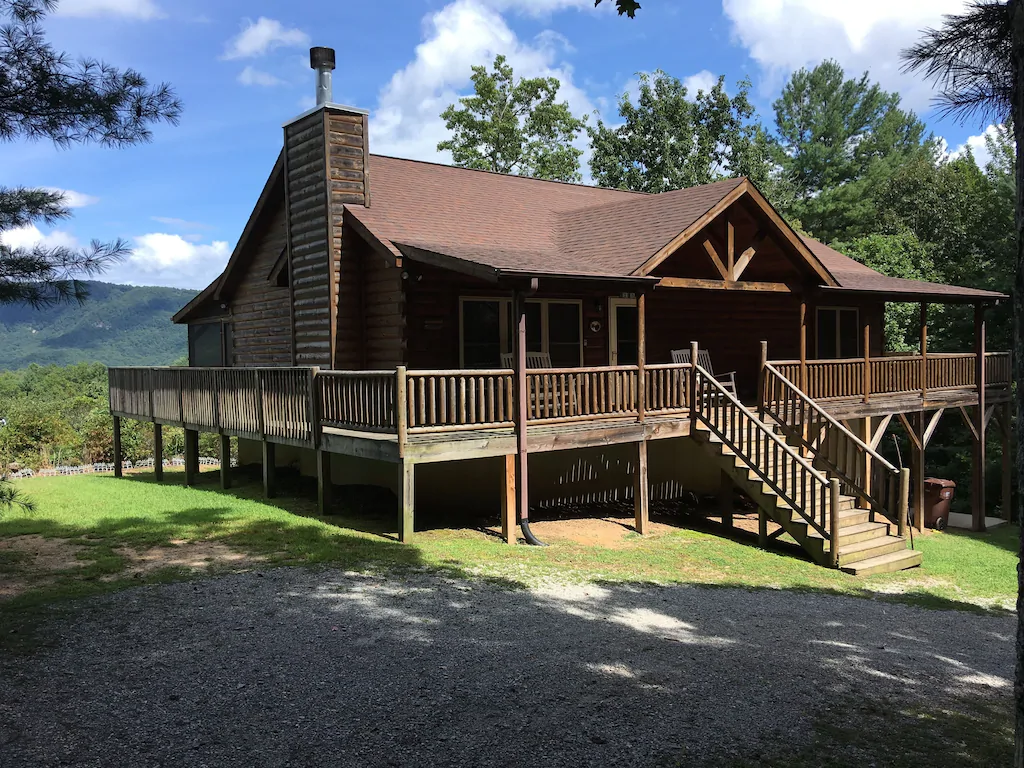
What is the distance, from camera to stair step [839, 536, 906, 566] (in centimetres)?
1164

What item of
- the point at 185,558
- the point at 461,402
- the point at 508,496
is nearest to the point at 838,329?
the point at 508,496

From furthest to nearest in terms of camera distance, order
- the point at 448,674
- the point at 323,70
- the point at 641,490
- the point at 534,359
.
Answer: the point at 534,359 < the point at 323,70 < the point at 641,490 < the point at 448,674

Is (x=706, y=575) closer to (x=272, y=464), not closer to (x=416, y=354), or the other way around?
(x=416, y=354)

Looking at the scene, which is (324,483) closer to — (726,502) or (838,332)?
(726,502)

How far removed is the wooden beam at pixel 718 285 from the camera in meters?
14.2

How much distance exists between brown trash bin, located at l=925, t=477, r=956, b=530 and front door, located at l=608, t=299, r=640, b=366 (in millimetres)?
7172

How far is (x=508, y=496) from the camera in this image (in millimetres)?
11672

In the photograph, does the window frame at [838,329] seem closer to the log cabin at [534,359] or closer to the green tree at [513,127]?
the log cabin at [534,359]

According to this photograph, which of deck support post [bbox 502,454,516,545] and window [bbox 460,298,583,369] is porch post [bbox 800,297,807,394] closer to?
window [bbox 460,298,583,369]

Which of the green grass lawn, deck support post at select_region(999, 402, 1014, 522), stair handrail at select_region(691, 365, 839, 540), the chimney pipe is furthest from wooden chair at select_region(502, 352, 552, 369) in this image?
deck support post at select_region(999, 402, 1014, 522)

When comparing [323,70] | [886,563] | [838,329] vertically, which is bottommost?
[886,563]

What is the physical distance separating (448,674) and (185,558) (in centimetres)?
512

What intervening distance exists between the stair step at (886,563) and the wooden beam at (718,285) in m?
5.29

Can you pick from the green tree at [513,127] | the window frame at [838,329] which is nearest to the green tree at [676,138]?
the green tree at [513,127]
